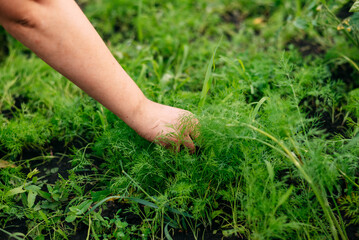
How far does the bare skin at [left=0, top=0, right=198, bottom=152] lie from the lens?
1.11 meters

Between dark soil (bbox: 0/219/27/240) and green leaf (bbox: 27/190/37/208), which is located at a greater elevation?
green leaf (bbox: 27/190/37/208)

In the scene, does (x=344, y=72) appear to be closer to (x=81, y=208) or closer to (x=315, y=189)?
(x=315, y=189)

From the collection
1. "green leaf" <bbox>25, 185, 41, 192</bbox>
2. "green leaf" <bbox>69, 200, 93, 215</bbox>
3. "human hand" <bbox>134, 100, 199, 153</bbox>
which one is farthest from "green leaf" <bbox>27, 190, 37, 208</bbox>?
"human hand" <bbox>134, 100, 199, 153</bbox>

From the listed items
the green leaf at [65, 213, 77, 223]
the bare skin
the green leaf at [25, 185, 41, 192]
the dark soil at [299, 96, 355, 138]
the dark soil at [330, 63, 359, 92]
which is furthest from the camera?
the dark soil at [330, 63, 359, 92]

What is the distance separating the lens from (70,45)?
1.16 m

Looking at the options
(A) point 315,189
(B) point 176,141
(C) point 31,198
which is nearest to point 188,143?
(B) point 176,141

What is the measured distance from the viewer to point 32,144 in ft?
6.13

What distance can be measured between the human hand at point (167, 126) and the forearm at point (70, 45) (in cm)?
17

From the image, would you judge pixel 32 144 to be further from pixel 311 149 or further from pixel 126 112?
pixel 311 149

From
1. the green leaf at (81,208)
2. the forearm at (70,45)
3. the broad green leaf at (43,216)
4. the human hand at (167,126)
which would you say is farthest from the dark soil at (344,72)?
the broad green leaf at (43,216)

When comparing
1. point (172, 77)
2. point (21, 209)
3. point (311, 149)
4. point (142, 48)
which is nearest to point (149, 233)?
point (21, 209)

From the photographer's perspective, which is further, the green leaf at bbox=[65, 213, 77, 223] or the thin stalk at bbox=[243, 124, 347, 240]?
the green leaf at bbox=[65, 213, 77, 223]

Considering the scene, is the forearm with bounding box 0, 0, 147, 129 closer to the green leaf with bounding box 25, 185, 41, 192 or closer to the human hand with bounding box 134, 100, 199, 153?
the human hand with bounding box 134, 100, 199, 153

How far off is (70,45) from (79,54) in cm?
5
